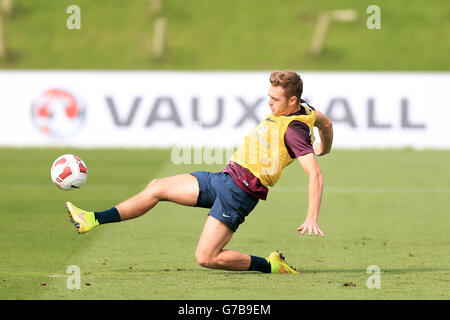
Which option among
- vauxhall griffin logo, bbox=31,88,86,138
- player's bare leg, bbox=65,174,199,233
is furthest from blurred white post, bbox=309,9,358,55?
player's bare leg, bbox=65,174,199,233

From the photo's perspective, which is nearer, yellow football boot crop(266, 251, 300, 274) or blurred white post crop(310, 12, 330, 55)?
yellow football boot crop(266, 251, 300, 274)

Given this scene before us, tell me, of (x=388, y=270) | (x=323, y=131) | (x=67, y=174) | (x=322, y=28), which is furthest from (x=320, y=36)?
(x=388, y=270)

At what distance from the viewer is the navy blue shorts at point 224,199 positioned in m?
8.58

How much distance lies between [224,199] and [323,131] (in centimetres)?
125

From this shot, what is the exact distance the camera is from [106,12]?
32594 millimetres

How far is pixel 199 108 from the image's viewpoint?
24.1 m

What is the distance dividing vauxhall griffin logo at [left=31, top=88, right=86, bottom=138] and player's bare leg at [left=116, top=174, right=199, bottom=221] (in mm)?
15636

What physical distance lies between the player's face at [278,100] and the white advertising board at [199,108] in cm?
1520

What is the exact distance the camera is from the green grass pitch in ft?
26.3

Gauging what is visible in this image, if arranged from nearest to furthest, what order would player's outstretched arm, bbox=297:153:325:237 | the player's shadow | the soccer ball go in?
1. player's outstretched arm, bbox=297:153:325:237
2. the player's shadow
3. the soccer ball

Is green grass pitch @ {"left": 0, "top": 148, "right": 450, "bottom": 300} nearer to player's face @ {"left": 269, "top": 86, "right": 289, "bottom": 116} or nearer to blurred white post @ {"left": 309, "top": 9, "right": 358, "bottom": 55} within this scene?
player's face @ {"left": 269, "top": 86, "right": 289, "bottom": 116}

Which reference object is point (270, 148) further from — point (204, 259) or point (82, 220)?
point (82, 220)

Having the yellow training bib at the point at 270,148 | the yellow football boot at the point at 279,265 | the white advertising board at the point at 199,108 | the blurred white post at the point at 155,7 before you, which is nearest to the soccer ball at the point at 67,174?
the yellow training bib at the point at 270,148

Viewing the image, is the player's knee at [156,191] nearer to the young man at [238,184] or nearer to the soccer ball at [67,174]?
the young man at [238,184]
